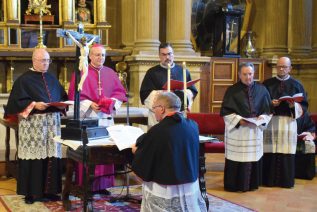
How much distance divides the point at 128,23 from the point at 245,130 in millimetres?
4965

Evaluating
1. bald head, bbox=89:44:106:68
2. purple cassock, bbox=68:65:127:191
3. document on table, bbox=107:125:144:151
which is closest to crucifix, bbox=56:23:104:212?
document on table, bbox=107:125:144:151

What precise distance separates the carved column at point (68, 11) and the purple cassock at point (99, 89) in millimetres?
3936

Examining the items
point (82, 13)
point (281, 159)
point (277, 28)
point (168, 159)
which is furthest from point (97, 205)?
point (277, 28)

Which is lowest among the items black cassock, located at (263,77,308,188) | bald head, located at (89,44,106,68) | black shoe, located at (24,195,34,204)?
black shoe, located at (24,195,34,204)

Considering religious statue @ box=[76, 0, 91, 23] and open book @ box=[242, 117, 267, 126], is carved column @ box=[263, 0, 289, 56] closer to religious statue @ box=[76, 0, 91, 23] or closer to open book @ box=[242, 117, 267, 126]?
religious statue @ box=[76, 0, 91, 23]

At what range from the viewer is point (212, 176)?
26.5ft

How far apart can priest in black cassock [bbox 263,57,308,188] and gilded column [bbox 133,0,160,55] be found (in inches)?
137

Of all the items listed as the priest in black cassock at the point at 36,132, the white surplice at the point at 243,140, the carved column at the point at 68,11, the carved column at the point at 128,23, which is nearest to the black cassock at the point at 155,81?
the white surplice at the point at 243,140

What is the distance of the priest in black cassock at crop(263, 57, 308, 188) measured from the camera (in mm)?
7359

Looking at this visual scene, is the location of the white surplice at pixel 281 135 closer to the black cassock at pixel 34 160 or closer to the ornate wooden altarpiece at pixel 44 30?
the black cassock at pixel 34 160

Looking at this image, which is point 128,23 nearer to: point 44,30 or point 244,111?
point 44,30

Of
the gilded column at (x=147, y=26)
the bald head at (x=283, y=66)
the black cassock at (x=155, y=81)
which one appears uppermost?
the gilded column at (x=147, y=26)

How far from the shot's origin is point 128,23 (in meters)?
11.1

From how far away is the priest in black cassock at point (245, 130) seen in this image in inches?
274
